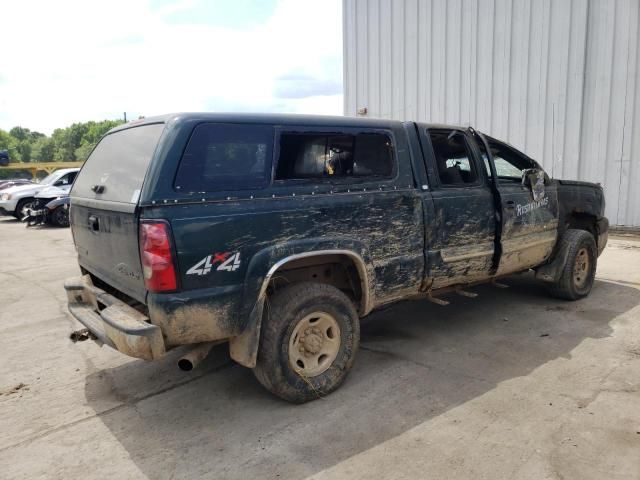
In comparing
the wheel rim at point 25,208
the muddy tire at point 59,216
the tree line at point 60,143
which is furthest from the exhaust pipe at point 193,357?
the tree line at point 60,143

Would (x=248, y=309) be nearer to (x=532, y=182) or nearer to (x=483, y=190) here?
(x=483, y=190)

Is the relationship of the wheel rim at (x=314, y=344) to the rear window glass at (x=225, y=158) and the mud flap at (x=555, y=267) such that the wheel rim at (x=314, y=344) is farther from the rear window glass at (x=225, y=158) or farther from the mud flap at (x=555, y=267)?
the mud flap at (x=555, y=267)

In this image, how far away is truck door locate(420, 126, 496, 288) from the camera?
13.3 feet

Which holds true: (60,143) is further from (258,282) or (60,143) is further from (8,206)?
(258,282)

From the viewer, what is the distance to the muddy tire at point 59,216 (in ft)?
49.2

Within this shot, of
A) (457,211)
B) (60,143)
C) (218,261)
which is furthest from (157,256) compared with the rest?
(60,143)

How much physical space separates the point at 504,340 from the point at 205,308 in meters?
2.88

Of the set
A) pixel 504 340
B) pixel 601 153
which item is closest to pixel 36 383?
pixel 504 340

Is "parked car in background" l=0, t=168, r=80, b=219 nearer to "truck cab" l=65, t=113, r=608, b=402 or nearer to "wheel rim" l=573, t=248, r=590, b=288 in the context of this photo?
"truck cab" l=65, t=113, r=608, b=402

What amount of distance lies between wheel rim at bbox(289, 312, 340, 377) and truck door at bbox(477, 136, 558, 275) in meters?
2.02

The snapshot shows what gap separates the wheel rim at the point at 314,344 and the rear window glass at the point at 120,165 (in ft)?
4.55

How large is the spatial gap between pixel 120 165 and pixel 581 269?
5.03 m

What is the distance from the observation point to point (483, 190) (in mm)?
4445

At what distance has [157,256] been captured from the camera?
2.77 m
